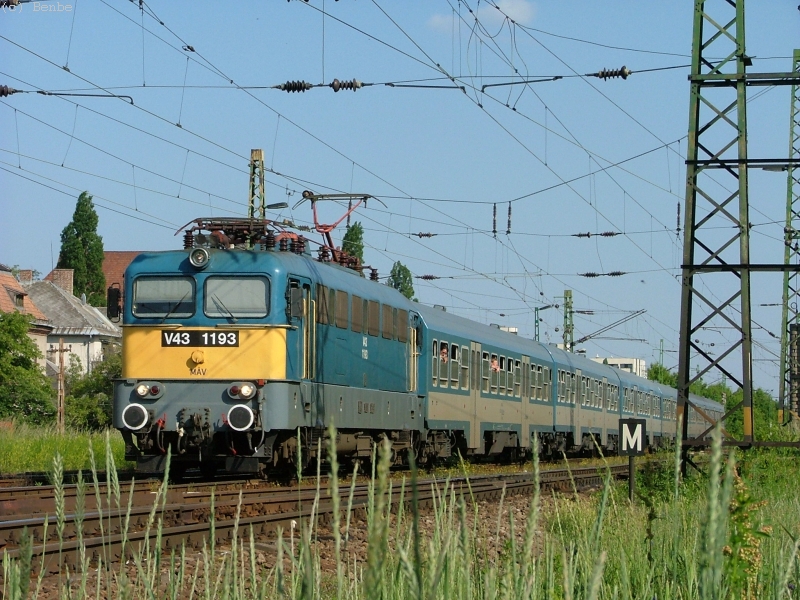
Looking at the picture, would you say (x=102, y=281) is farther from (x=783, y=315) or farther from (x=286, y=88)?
(x=286, y=88)

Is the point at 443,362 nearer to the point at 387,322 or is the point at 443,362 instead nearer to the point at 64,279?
the point at 387,322

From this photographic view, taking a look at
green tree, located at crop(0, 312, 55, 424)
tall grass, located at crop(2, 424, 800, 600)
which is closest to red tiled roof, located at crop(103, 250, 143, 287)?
green tree, located at crop(0, 312, 55, 424)

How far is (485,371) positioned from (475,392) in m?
0.96

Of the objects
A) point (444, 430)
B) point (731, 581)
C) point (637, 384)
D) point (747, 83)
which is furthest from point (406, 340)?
point (637, 384)

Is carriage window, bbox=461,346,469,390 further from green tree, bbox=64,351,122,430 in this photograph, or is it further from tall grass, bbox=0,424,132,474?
green tree, bbox=64,351,122,430

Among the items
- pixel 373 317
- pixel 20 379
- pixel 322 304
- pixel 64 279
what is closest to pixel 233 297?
pixel 322 304

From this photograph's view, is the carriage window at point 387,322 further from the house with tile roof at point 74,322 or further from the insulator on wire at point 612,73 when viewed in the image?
the house with tile roof at point 74,322

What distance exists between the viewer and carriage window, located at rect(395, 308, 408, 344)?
20.3 meters

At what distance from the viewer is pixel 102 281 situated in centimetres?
8538

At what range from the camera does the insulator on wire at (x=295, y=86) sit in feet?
64.3

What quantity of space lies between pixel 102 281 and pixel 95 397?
32.5 metres

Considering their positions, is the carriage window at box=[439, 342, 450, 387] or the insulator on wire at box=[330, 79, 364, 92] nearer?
the insulator on wire at box=[330, 79, 364, 92]

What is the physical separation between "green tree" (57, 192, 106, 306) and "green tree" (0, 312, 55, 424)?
111 feet

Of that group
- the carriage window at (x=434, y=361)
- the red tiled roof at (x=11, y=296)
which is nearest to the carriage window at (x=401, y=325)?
the carriage window at (x=434, y=361)
